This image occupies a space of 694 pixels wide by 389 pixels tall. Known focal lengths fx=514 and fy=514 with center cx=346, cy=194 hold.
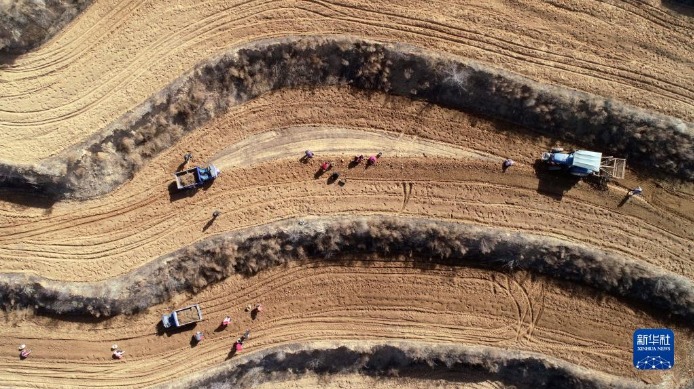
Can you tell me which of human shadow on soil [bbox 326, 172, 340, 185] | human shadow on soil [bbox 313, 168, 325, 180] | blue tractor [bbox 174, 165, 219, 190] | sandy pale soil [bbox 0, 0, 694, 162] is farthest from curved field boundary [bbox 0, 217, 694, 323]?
sandy pale soil [bbox 0, 0, 694, 162]

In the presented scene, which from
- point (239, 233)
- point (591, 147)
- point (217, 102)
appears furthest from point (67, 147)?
point (591, 147)

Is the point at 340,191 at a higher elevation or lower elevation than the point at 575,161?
lower

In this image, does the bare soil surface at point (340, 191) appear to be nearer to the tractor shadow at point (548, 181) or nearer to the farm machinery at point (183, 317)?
the tractor shadow at point (548, 181)

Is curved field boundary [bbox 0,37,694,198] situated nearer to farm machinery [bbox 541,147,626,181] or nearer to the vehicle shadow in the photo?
farm machinery [bbox 541,147,626,181]

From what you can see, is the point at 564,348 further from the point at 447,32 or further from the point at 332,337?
the point at 447,32

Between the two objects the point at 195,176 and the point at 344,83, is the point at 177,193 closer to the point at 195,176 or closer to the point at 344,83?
the point at 195,176

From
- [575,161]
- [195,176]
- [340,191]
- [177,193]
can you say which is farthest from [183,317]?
[575,161]
